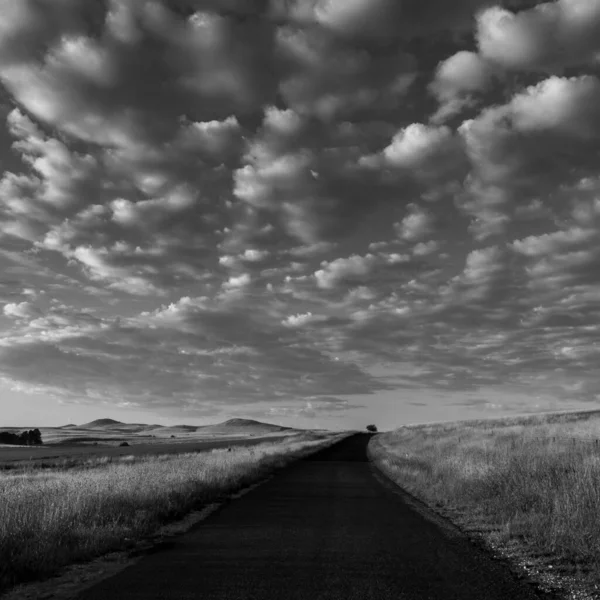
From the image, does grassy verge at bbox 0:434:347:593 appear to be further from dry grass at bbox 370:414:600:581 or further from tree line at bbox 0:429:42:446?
tree line at bbox 0:429:42:446

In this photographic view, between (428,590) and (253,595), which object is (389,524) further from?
(253,595)

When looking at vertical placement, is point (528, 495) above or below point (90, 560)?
above

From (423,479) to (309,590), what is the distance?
1492 centimetres

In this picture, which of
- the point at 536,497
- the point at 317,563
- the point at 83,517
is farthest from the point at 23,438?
the point at 317,563

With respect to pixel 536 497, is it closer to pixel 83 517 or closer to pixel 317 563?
pixel 317 563

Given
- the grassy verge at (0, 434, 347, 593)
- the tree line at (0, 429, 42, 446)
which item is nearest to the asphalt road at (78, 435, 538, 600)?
the grassy verge at (0, 434, 347, 593)

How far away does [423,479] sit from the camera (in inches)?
825

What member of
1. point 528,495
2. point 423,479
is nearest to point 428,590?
point 528,495

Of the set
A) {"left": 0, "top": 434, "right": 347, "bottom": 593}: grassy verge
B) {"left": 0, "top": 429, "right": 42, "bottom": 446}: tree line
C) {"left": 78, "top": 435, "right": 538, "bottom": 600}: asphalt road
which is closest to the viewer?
{"left": 78, "top": 435, "right": 538, "bottom": 600}: asphalt road

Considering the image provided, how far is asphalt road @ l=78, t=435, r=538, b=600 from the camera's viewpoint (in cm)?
696

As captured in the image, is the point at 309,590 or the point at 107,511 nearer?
the point at 309,590

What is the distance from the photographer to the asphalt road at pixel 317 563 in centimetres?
696

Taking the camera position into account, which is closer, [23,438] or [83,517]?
[83,517]

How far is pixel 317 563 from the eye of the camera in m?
8.52
